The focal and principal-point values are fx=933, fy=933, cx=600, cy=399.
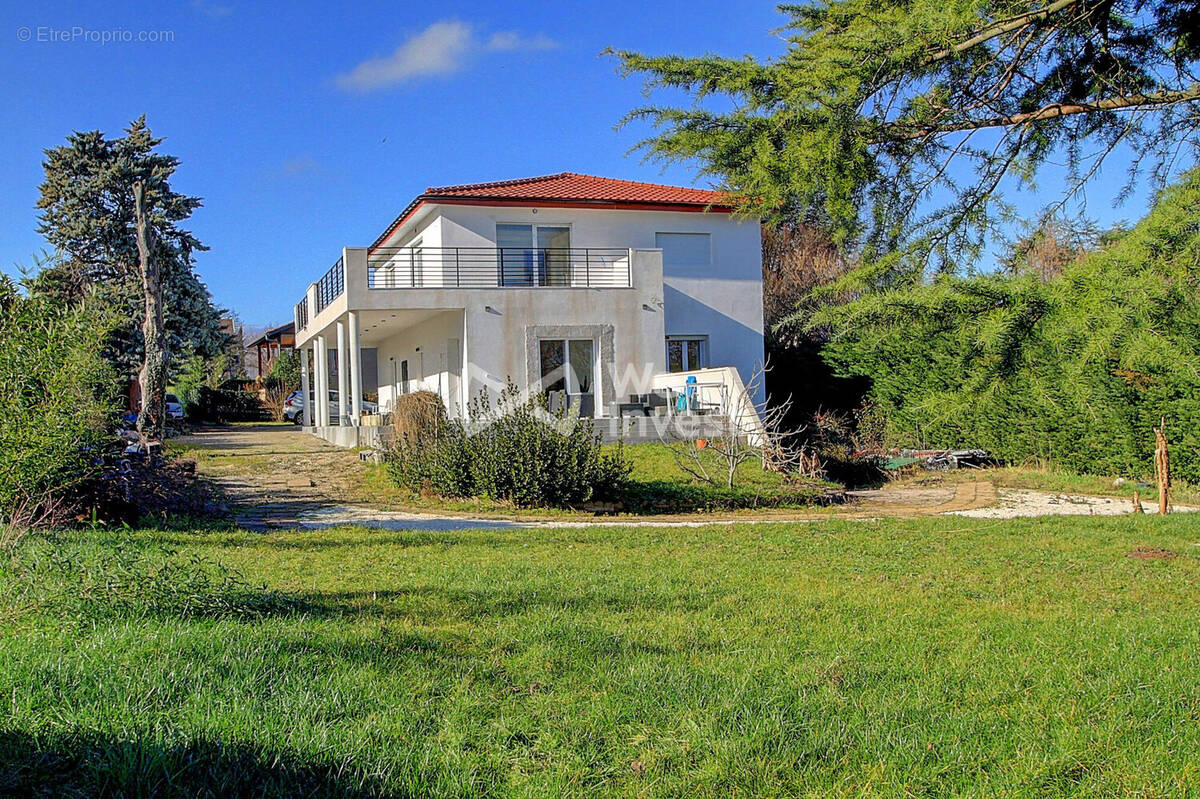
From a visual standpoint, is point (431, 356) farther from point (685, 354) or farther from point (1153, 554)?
point (1153, 554)

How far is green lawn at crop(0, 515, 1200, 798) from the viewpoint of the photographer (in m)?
3.61

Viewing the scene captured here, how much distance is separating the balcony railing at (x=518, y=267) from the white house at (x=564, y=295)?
39 millimetres

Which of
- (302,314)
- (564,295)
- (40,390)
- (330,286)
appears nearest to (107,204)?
(302,314)

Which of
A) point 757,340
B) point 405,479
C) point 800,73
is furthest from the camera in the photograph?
point 757,340

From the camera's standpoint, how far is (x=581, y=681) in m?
4.77

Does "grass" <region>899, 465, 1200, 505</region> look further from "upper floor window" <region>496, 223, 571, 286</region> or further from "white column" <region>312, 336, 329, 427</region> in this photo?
"white column" <region>312, 336, 329, 427</region>

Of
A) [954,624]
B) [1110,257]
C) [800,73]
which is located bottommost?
[954,624]

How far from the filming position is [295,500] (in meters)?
15.2

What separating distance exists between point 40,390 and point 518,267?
18022 mm

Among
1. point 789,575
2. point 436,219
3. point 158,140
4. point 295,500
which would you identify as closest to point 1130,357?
point 789,575

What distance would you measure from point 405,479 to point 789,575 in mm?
9859

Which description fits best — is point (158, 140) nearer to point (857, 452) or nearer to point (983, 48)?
point (857, 452)

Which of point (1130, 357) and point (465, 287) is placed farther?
point (465, 287)

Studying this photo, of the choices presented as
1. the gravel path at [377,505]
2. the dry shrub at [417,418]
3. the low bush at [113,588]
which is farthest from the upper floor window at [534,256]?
the low bush at [113,588]
